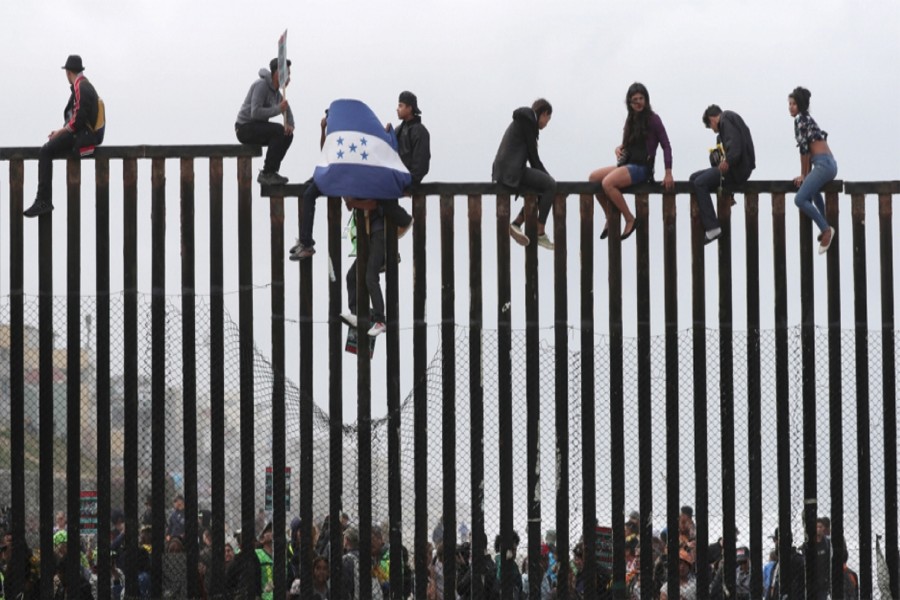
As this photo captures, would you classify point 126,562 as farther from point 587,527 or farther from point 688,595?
point 688,595

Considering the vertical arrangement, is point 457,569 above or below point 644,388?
below

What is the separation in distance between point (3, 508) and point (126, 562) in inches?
104

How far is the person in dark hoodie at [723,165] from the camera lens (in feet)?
50.3

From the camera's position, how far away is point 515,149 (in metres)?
15.4

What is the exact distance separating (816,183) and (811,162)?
0.85 feet

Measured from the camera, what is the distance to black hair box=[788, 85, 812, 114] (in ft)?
50.2

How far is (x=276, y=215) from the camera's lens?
1556 centimetres

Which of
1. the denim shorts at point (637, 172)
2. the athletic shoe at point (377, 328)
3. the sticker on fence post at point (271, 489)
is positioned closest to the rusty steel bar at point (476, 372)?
the athletic shoe at point (377, 328)

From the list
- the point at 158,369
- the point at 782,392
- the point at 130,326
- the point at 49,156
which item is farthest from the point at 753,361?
the point at 49,156

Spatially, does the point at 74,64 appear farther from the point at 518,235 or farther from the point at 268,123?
the point at 518,235

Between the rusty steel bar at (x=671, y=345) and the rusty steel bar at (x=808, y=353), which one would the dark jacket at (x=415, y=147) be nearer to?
the rusty steel bar at (x=671, y=345)

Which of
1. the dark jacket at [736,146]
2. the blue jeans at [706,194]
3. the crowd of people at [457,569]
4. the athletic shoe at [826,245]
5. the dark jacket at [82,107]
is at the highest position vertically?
the dark jacket at [82,107]

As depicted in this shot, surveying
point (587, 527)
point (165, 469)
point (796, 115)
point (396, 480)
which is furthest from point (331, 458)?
point (796, 115)

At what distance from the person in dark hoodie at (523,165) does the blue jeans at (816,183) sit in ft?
7.94
